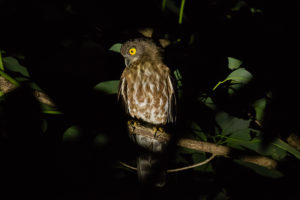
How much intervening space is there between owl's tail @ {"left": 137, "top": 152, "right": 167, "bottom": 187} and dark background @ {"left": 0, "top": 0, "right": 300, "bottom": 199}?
167 millimetres

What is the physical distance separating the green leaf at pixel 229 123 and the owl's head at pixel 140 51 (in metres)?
1.32

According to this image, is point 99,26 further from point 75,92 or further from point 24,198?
point 24,198

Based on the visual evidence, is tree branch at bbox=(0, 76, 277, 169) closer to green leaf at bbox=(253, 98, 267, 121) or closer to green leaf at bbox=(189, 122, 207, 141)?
green leaf at bbox=(189, 122, 207, 141)

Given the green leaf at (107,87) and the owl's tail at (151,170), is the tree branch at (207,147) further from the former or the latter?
the owl's tail at (151,170)

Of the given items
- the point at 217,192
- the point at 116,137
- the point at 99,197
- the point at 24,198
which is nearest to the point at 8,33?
the point at 116,137

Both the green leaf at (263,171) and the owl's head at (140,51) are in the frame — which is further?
the owl's head at (140,51)

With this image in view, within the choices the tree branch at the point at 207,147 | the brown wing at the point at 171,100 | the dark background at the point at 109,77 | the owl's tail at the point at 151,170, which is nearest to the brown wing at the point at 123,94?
the dark background at the point at 109,77

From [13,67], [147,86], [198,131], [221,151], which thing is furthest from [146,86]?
[13,67]

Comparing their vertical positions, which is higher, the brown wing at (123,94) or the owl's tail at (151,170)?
the brown wing at (123,94)

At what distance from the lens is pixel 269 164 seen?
66.8 inches

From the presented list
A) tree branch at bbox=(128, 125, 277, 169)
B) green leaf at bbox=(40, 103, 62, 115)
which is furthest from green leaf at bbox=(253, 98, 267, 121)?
green leaf at bbox=(40, 103, 62, 115)

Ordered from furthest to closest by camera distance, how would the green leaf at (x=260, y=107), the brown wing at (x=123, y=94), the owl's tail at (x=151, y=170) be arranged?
the owl's tail at (x=151, y=170), the brown wing at (x=123, y=94), the green leaf at (x=260, y=107)

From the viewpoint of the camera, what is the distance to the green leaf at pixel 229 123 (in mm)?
1767

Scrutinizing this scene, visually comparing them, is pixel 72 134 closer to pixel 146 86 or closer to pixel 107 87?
pixel 107 87
